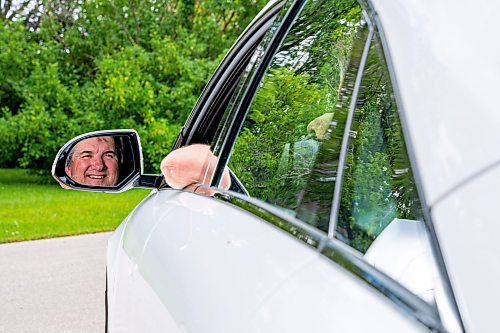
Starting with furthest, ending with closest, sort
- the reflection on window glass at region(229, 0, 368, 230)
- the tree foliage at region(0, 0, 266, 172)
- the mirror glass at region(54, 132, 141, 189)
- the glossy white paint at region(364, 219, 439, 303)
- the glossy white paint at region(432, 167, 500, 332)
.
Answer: the tree foliage at region(0, 0, 266, 172) → the mirror glass at region(54, 132, 141, 189) → the reflection on window glass at region(229, 0, 368, 230) → the glossy white paint at region(364, 219, 439, 303) → the glossy white paint at region(432, 167, 500, 332)

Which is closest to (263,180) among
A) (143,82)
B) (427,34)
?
(427,34)

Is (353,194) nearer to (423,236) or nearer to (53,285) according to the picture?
(423,236)

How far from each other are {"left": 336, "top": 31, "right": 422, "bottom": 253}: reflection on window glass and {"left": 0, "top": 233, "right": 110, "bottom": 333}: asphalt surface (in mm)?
4444

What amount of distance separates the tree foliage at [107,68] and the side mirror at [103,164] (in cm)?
1170

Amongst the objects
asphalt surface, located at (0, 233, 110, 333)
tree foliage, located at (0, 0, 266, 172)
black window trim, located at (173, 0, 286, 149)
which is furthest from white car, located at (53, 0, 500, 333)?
tree foliage, located at (0, 0, 266, 172)

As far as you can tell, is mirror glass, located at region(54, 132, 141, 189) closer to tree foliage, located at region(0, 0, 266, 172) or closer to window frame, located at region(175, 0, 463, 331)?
window frame, located at region(175, 0, 463, 331)

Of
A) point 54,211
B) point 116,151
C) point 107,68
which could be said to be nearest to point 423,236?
point 116,151

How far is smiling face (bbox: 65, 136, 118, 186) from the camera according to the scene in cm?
250

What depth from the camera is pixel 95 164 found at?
8.30ft

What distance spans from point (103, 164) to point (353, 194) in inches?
62.0

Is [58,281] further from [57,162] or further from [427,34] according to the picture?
[427,34]

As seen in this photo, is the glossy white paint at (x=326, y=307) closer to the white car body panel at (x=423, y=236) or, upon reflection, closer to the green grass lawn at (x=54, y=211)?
the white car body panel at (x=423, y=236)

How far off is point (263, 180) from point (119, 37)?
608 inches

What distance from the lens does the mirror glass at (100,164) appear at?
2.48 m
